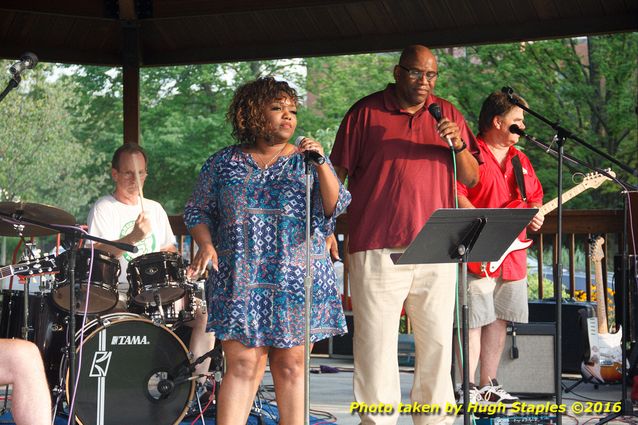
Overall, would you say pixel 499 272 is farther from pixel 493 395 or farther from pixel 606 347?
pixel 606 347

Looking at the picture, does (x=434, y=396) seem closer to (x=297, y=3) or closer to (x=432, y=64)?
(x=432, y=64)

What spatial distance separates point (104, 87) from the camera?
87.6ft

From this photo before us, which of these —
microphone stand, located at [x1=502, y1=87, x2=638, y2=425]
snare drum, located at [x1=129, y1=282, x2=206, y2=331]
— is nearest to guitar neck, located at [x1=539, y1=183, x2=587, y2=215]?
microphone stand, located at [x1=502, y1=87, x2=638, y2=425]

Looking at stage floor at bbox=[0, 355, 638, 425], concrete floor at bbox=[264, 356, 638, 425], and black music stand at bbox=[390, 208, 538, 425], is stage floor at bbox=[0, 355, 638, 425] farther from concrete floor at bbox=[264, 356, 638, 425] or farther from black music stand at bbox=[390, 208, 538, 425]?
black music stand at bbox=[390, 208, 538, 425]

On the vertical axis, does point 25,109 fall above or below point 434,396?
above

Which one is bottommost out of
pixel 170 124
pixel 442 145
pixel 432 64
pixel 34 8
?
pixel 442 145

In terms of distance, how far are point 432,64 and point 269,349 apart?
1502 millimetres

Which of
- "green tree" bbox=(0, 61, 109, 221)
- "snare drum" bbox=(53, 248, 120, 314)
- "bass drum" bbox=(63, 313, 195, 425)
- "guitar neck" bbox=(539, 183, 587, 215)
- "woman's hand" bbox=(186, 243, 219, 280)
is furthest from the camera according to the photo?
"green tree" bbox=(0, 61, 109, 221)

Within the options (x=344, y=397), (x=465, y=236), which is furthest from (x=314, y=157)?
(x=344, y=397)

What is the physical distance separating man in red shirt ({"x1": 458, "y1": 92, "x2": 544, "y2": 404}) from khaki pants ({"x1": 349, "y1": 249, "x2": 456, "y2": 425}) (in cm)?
78

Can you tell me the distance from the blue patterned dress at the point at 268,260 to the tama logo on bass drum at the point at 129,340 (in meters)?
1.48

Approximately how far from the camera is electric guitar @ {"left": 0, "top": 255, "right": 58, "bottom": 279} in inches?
155

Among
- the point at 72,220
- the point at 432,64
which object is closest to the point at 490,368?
the point at 432,64

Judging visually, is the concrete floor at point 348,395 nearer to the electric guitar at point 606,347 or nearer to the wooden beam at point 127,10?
the electric guitar at point 606,347
